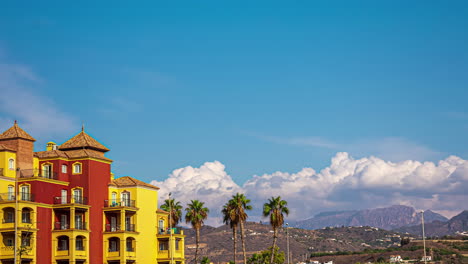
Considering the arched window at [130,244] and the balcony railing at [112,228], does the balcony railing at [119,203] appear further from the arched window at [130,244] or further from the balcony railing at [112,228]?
the arched window at [130,244]

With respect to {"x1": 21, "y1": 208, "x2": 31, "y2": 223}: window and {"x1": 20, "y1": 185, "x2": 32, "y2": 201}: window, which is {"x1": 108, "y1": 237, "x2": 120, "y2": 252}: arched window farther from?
{"x1": 20, "y1": 185, "x2": 32, "y2": 201}: window

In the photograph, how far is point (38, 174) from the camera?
95.0m

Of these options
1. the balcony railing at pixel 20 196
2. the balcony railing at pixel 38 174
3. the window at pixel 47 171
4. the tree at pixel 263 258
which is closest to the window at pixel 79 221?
the balcony railing at pixel 38 174

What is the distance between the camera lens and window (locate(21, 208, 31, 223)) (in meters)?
89.1

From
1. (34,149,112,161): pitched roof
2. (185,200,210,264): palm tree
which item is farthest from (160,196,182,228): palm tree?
(34,149,112,161): pitched roof

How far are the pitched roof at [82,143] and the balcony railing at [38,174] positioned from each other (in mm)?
5304

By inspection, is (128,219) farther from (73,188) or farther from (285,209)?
(285,209)

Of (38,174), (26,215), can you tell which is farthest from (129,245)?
(26,215)

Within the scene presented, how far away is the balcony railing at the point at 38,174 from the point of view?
9256 centimetres

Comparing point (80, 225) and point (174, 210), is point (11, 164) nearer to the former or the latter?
point (80, 225)

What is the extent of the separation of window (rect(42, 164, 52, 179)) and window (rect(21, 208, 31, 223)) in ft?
24.2

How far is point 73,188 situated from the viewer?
96.4 m

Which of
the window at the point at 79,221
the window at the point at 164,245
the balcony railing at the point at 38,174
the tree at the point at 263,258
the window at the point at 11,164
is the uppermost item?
the window at the point at 11,164

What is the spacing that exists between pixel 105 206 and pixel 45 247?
34.8ft
